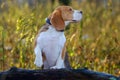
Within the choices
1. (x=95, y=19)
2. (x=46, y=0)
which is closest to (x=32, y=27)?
(x=95, y=19)

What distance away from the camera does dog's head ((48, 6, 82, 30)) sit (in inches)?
204

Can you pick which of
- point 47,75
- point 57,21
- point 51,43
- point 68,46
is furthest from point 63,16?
point 68,46

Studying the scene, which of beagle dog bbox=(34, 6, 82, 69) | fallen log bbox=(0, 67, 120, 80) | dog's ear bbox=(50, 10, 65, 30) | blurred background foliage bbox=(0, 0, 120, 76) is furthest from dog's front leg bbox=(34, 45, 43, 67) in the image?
blurred background foliage bbox=(0, 0, 120, 76)

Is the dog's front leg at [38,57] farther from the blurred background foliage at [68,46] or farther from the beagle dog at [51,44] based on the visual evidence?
the blurred background foliage at [68,46]

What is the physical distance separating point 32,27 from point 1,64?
88 centimetres

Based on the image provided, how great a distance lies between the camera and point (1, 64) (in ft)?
23.8

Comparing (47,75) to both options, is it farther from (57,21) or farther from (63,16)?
(63,16)

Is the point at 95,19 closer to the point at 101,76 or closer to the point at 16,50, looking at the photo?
the point at 16,50

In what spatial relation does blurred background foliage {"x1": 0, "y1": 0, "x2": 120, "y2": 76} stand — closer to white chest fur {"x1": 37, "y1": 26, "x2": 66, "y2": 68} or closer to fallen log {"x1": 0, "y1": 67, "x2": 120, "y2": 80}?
white chest fur {"x1": 37, "y1": 26, "x2": 66, "y2": 68}

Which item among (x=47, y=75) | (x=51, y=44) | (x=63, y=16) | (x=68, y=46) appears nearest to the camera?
(x=47, y=75)

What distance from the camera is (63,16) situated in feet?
17.5

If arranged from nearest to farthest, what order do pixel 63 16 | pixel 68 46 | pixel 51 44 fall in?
pixel 51 44
pixel 63 16
pixel 68 46

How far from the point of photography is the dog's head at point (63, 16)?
517 cm

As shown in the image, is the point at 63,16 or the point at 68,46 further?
the point at 68,46
